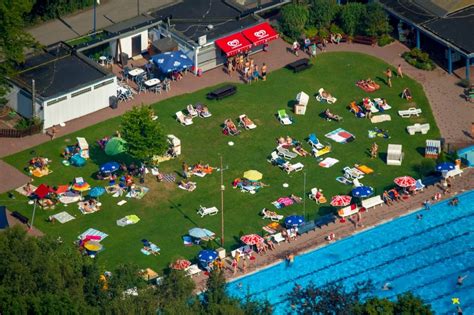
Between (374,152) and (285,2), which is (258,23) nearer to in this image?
(285,2)

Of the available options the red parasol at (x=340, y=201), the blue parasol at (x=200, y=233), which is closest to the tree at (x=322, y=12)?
the red parasol at (x=340, y=201)

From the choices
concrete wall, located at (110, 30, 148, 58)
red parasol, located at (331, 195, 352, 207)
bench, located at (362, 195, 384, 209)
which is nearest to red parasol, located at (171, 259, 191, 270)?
red parasol, located at (331, 195, 352, 207)

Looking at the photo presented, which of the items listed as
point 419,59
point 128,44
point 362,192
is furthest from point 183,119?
point 419,59

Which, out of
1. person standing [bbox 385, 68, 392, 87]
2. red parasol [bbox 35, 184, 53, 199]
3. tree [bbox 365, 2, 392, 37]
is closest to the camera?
red parasol [bbox 35, 184, 53, 199]

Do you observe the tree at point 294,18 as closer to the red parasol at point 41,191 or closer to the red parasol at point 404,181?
the red parasol at point 404,181

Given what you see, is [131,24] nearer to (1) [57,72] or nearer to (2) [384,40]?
(1) [57,72]

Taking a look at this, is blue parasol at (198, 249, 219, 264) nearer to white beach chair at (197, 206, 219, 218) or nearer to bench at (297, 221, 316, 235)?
white beach chair at (197, 206, 219, 218)

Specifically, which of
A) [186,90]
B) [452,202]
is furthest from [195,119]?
[452,202]
